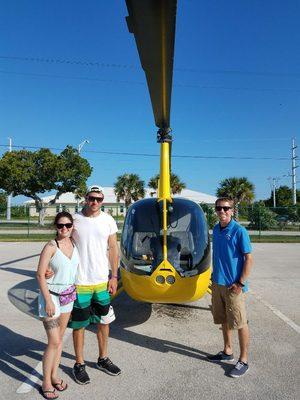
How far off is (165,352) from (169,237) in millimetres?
1471

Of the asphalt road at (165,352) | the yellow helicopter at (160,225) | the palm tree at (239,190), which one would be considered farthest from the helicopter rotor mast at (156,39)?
the palm tree at (239,190)

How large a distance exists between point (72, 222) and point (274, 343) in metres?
2.89

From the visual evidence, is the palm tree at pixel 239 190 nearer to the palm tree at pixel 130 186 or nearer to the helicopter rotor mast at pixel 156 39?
the palm tree at pixel 130 186

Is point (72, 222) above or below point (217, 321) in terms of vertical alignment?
above

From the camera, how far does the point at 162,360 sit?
4.16 meters

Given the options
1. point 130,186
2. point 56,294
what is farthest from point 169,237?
point 130,186

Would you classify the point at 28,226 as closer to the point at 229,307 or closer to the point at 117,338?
the point at 117,338

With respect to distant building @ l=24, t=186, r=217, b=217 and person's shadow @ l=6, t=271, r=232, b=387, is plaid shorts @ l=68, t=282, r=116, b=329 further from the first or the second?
distant building @ l=24, t=186, r=217, b=217

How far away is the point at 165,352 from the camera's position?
4414mm

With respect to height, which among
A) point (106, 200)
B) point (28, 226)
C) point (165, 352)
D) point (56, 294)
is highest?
point (106, 200)

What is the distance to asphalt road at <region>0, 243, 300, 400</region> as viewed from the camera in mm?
3438

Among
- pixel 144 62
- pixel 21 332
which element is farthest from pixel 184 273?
pixel 144 62

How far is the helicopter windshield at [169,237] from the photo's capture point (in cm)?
496

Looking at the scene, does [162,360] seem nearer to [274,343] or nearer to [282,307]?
[274,343]
